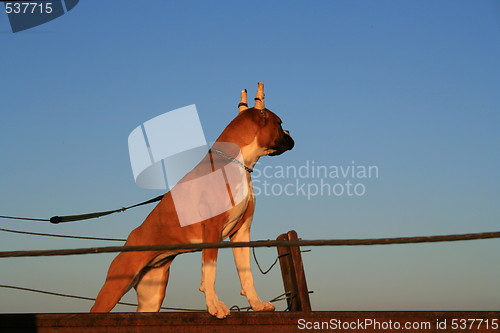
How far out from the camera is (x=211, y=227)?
620cm

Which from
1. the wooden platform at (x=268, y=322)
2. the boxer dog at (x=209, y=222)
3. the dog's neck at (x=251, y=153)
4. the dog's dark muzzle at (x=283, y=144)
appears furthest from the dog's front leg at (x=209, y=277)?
the dog's dark muzzle at (x=283, y=144)

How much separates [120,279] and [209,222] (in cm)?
105

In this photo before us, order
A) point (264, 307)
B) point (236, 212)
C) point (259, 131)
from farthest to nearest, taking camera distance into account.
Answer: point (259, 131) → point (236, 212) → point (264, 307)

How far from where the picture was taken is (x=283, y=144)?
6883 mm

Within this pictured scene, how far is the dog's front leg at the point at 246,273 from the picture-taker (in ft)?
20.4

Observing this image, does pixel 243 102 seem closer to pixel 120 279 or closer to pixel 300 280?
pixel 300 280

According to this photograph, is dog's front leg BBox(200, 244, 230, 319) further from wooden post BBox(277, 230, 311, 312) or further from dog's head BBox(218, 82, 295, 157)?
dog's head BBox(218, 82, 295, 157)

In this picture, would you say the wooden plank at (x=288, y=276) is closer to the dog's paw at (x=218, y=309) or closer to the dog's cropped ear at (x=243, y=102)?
the dog's paw at (x=218, y=309)

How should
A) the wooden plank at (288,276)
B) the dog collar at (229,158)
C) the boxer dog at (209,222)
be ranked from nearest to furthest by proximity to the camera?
the boxer dog at (209,222), the wooden plank at (288,276), the dog collar at (229,158)

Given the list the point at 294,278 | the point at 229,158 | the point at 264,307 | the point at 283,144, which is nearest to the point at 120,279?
the point at 264,307

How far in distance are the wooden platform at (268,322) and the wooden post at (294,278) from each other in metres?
1.51

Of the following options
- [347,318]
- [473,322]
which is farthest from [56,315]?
[473,322]

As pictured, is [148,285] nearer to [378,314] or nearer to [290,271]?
[290,271]

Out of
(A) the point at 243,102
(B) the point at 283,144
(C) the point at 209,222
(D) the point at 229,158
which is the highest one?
(A) the point at 243,102
